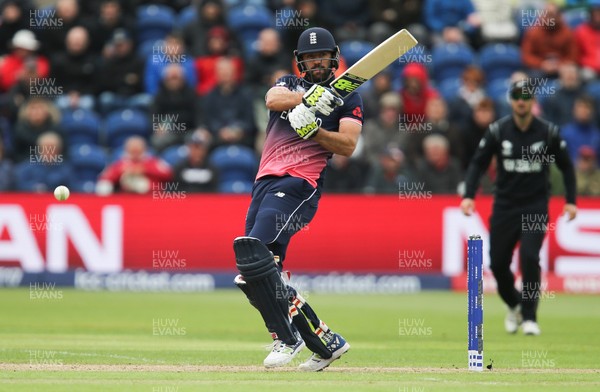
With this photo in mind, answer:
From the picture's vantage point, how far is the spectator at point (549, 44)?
Answer: 22.1m

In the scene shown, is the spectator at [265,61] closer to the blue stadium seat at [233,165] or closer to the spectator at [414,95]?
the blue stadium seat at [233,165]

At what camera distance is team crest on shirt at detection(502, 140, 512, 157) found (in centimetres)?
1283

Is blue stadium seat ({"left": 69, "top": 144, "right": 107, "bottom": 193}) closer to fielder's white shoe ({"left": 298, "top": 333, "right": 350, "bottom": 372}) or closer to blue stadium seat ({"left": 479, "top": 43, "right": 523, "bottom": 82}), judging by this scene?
blue stadium seat ({"left": 479, "top": 43, "right": 523, "bottom": 82})

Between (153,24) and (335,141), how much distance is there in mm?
13699

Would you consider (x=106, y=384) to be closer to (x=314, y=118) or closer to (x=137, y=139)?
(x=314, y=118)

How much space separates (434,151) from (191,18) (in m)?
5.60

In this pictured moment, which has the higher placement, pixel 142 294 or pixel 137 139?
pixel 137 139

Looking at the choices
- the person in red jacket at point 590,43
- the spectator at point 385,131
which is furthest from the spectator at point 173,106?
the person in red jacket at point 590,43

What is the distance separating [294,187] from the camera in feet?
30.1

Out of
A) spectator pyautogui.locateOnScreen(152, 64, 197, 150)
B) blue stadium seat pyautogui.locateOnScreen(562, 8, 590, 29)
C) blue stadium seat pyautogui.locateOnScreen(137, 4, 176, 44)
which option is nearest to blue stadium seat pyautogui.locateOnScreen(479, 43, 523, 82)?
blue stadium seat pyautogui.locateOnScreen(562, 8, 590, 29)

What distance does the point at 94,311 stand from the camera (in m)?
15.0

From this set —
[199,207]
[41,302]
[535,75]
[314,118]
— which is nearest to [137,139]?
[199,207]

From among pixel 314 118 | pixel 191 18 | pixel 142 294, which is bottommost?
pixel 142 294

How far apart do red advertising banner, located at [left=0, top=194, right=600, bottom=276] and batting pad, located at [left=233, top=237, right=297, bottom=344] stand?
365 inches
